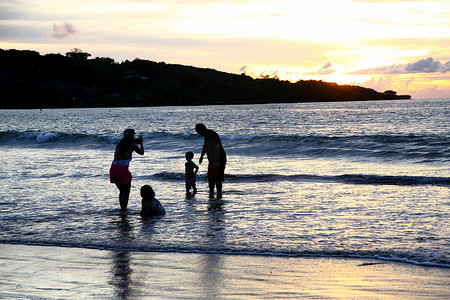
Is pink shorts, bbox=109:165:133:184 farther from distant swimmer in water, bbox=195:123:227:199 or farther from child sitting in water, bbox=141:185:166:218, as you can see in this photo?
distant swimmer in water, bbox=195:123:227:199

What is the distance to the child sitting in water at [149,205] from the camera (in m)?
9.02

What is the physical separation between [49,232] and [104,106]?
19031 centimetres

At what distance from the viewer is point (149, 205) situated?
356 inches

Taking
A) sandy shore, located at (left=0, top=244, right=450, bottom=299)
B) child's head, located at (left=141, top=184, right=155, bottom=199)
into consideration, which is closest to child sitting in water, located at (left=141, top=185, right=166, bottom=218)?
child's head, located at (left=141, top=184, right=155, bottom=199)

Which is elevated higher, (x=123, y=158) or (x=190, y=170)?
(x=123, y=158)

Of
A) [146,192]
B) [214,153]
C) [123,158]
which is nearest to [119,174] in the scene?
[123,158]

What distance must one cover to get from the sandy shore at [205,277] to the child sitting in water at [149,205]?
2.51 metres

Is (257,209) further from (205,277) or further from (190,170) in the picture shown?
(205,277)

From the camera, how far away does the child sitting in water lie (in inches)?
355

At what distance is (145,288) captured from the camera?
193 inches

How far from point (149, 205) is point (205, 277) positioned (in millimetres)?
3923

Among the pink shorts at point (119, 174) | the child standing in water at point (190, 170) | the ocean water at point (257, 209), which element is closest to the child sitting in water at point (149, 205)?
the ocean water at point (257, 209)

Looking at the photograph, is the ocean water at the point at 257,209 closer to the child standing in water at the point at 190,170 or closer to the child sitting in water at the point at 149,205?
the child sitting in water at the point at 149,205

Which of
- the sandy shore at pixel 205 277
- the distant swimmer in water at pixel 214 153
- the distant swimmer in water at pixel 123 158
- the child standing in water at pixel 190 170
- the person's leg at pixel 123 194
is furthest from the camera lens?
the child standing in water at pixel 190 170
